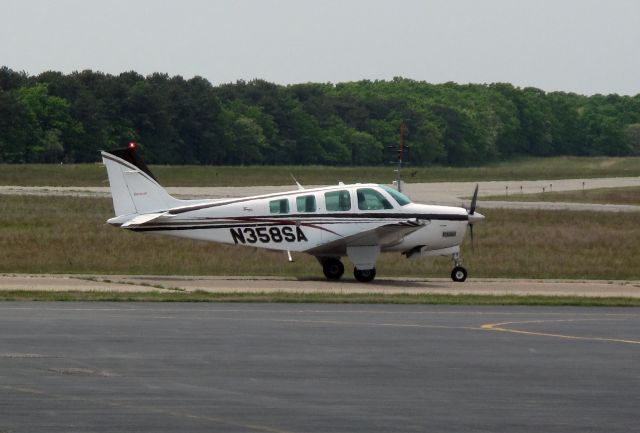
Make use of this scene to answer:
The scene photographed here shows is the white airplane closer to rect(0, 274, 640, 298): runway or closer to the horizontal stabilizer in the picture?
the horizontal stabilizer

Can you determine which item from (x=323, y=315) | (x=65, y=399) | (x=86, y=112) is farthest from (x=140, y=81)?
(x=65, y=399)

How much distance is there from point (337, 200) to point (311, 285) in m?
2.00

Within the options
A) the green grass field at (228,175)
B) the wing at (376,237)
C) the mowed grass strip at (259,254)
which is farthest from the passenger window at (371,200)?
the green grass field at (228,175)

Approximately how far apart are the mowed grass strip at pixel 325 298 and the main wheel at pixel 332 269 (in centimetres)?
451

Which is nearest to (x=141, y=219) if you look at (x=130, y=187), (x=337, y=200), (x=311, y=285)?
(x=130, y=187)

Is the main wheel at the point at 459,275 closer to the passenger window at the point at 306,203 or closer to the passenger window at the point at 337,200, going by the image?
the passenger window at the point at 337,200

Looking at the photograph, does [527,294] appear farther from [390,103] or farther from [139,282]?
[390,103]

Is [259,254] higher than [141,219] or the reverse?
the reverse

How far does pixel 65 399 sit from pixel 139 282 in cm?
1616

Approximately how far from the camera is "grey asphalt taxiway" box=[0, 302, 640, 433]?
524 inches

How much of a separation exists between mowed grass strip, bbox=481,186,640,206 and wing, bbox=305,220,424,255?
45585 millimetres

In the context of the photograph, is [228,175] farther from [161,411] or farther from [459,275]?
[161,411]

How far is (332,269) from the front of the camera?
3284 cm

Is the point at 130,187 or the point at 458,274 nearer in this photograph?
the point at 130,187
